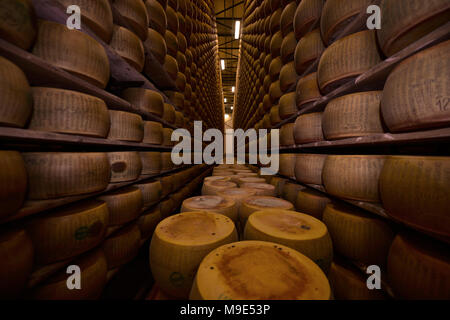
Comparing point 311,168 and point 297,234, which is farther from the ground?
point 311,168

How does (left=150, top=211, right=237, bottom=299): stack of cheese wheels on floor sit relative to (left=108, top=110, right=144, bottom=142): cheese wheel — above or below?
below

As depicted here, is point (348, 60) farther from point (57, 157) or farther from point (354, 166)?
point (57, 157)

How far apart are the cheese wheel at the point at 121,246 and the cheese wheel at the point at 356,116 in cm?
193

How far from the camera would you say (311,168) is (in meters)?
A: 1.53

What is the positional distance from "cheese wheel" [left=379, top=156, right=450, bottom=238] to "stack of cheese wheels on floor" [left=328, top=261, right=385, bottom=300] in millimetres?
537

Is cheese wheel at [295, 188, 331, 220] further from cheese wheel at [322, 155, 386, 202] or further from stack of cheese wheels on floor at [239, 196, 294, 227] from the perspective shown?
cheese wheel at [322, 155, 386, 202]

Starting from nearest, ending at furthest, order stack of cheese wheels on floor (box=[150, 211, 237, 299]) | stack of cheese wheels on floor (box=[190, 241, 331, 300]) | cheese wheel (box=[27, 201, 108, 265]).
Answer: stack of cheese wheels on floor (box=[190, 241, 331, 300]) → stack of cheese wheels on floor (box=[150, 211, 237, 299]) → cheese wheel (box=[27, 201, 108, 265])

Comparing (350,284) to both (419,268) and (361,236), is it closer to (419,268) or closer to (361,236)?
(361,236)

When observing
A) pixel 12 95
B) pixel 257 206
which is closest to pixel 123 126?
pixel 12 95

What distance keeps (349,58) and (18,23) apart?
1872 mm

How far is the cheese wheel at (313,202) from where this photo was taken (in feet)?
4.74

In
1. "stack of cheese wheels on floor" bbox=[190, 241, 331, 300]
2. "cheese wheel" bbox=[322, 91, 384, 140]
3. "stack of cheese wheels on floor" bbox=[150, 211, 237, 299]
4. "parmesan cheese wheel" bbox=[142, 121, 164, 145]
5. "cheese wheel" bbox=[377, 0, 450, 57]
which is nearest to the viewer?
"stack of cheese wheels on floor" bbox=[190, 241, 331, 300]

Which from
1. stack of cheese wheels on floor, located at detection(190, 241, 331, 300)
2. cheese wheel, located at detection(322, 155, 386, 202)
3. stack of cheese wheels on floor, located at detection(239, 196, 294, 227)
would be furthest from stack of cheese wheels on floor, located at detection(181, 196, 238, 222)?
cheese wheel, located at detection(322, 155, 386, 202)

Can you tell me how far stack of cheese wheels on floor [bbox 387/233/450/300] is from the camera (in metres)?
0.59
